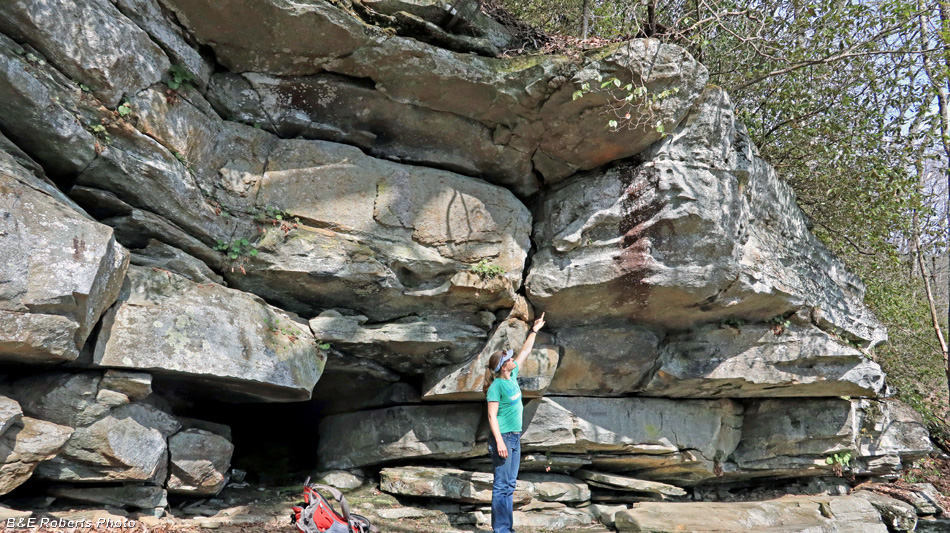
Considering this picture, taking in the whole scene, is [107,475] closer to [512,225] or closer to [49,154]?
[49,154]

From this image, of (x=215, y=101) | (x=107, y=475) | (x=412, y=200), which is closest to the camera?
(x=107, y=475)

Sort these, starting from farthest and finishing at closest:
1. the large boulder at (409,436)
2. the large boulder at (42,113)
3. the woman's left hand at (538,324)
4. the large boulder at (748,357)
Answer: the large boulder at (748,357) → the large boulder at (409,436) → the woman's left hand at (538,324) → the large boulder at (42,113)

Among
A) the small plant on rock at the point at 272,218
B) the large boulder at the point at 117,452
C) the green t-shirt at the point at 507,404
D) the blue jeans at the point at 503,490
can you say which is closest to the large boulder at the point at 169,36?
the small plant on rock at the point at 272,218

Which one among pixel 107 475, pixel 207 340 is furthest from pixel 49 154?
pixel 107 475

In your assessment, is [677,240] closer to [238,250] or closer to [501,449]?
[501,449]

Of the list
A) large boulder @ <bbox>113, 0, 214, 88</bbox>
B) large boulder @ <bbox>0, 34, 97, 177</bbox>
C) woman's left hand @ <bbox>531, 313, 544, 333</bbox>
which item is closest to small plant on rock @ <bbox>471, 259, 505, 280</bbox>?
woman's left hand @ <bbox>531, 313, 544, 333</bbox>

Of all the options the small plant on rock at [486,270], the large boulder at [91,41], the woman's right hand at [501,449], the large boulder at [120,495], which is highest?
the large boulder at [91,41]

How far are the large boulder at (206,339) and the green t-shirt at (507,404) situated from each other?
6.96 feet

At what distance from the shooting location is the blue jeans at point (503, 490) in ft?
19.6

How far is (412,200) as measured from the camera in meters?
7.15

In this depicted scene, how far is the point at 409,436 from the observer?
7.69 m

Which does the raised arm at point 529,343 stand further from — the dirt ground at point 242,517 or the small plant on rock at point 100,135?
the small plant on rock at point 100,135

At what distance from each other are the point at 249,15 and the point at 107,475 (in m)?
4.72

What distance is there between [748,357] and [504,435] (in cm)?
417
